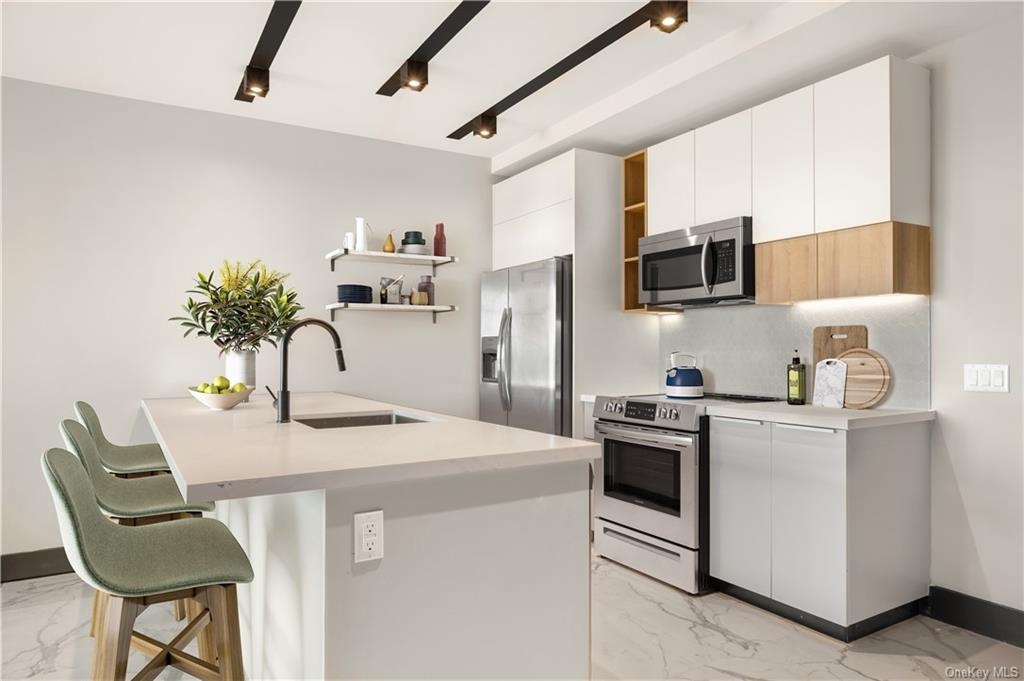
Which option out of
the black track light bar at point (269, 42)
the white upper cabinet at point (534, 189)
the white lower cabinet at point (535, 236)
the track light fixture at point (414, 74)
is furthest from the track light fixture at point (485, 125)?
the black track light bar at point (269, 42)

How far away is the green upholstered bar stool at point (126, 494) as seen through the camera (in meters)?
2.17

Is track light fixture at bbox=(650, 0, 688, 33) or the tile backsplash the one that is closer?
track light fixture at bbox=(650, 0, 688, 33)

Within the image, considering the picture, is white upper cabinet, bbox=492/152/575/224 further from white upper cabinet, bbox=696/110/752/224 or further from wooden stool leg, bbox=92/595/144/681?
wooden stool leg, bbox=92/595/144/681

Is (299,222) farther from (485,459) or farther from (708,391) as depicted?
(485,459)

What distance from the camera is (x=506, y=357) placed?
178 inches

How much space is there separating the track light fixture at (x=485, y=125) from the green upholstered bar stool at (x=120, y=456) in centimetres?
262

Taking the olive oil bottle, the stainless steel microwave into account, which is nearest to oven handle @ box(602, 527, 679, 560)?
the olive oil bottle

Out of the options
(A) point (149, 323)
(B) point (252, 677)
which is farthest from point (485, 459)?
(A) point (149, 323)

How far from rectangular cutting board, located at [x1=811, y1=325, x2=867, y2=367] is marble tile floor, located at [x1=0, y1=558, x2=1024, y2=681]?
127 cm

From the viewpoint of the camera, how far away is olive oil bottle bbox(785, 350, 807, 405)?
3375 millimetres

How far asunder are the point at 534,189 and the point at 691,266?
1376 mm

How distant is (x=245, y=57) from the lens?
329 cm

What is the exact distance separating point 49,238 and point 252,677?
286 centimetres

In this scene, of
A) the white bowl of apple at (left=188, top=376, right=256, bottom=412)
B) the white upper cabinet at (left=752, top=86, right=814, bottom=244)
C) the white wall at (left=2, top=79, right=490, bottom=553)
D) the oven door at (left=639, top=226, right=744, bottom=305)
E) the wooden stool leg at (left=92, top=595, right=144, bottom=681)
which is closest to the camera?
the wooden stool leg at (left=92, top=595, right=144, bottom=681)
